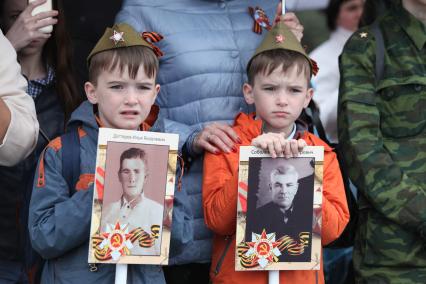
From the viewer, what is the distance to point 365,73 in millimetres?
4457

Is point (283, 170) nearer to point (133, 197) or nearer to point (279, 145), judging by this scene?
point (279, 145)

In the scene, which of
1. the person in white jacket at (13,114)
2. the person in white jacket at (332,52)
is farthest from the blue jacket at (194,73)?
the person in white jacket at (332,52)

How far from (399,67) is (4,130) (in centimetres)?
182

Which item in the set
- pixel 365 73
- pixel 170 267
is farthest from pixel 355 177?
pixel 170 267

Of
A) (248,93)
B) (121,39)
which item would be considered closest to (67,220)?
(121,39)

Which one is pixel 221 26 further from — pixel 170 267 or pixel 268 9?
pixel 170 267

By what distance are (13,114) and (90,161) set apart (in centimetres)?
36

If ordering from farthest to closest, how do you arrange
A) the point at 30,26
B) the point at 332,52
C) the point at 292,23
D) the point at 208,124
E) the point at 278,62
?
the point at 332,52 < the point at 292,23 < the point at 30,26 < the point at 208,124 < the point at 278,62

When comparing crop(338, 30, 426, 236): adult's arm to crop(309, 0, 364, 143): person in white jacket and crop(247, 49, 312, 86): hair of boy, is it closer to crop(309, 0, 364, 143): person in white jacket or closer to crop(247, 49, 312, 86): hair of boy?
crop(247, 49, 312, 86): hair of boy

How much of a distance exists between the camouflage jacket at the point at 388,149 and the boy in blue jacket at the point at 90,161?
90 centimetres

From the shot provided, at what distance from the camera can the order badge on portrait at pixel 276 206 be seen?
3.83 metres

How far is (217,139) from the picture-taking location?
4.16 m

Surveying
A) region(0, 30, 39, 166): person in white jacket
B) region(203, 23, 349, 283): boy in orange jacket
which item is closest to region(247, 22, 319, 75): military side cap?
region(203, 23, 349, 283): boy in orange jacket

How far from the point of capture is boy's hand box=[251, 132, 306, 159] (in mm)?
3793
